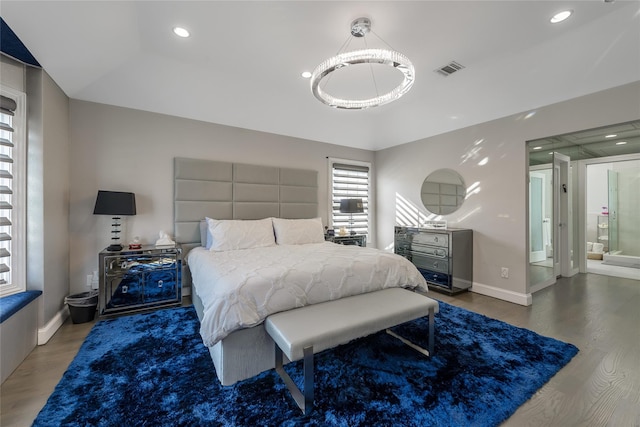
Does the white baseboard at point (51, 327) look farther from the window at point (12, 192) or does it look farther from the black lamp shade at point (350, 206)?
the black lamp shade at point (350, 206)

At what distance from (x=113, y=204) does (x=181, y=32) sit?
1.91 meters

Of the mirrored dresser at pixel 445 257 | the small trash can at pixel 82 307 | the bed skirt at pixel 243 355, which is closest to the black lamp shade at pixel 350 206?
the mirrored dresser at pixel 445 257

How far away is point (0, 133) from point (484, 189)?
5212 mm

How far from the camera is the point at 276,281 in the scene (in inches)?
75.1

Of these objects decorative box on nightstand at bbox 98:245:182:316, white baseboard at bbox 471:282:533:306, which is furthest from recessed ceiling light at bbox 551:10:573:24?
decorative box on nightstand at bbox 98:245:182:316

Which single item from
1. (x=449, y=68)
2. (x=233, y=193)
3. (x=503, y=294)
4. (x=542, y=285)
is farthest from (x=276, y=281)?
(x=542, y=285)

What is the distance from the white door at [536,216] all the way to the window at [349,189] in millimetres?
2594

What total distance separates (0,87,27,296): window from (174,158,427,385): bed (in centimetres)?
138

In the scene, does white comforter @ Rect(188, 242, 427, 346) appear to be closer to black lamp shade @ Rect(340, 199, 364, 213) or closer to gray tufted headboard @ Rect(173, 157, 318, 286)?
gray tufted headboard @ Rect(173, 157, 318, 286)

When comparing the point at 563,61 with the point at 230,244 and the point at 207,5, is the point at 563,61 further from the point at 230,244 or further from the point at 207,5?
the point at 230,244

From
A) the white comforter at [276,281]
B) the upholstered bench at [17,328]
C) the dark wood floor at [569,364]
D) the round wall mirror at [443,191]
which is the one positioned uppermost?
the round wall mirror at [443,191]

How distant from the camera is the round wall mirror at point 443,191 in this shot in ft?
13.1

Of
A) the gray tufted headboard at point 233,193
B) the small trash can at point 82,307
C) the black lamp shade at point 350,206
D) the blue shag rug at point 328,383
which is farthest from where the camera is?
the black lamp shade at point 350,206

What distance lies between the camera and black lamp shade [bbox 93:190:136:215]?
280 centimetres
